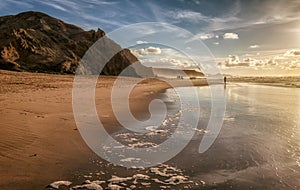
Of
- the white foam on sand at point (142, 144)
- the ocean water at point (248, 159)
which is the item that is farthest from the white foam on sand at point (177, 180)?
the white foam on sand at point (142, 144)

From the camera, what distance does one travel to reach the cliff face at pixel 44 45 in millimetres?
30156

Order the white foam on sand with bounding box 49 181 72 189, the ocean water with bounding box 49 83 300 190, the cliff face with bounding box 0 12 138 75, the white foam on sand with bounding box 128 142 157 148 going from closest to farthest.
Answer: the white foam on sand with bounding box 49 181 72 189 < the ocean water with bounding box 49 83 300 190 < the white foam on sand with bounding box 128 142 157 148 < the cliff face with bounding box 0 12 138 75

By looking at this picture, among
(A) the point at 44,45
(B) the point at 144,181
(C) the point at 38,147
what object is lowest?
(B) the point at 144,181

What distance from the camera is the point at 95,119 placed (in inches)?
364

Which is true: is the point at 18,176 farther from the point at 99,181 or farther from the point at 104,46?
the point at 104,46

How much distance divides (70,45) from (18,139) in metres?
38.7

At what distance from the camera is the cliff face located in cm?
3016

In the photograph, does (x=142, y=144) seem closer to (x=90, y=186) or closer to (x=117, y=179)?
(x=117, y=179)

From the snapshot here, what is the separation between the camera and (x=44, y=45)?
118ft

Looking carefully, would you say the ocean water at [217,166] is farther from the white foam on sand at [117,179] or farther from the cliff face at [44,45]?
the cliff face at [44,45]

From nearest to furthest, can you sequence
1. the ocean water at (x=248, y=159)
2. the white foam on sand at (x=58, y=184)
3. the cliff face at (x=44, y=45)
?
the white foam on sand at (x=58, y=184), the ocean water at (x=248, y=159), the cliff face at (x=44, y=45)

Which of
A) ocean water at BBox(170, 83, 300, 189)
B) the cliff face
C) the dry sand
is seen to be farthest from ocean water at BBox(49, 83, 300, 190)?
the cliff face

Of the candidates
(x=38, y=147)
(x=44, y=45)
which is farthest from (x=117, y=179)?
(x=44, y=45)

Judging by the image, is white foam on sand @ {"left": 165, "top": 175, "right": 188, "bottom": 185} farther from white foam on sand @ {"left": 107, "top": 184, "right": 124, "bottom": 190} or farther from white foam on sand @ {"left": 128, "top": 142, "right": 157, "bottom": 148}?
white foam on sand @ {"left": 128, "top": 142, "right": 157, "bottom": 148}
